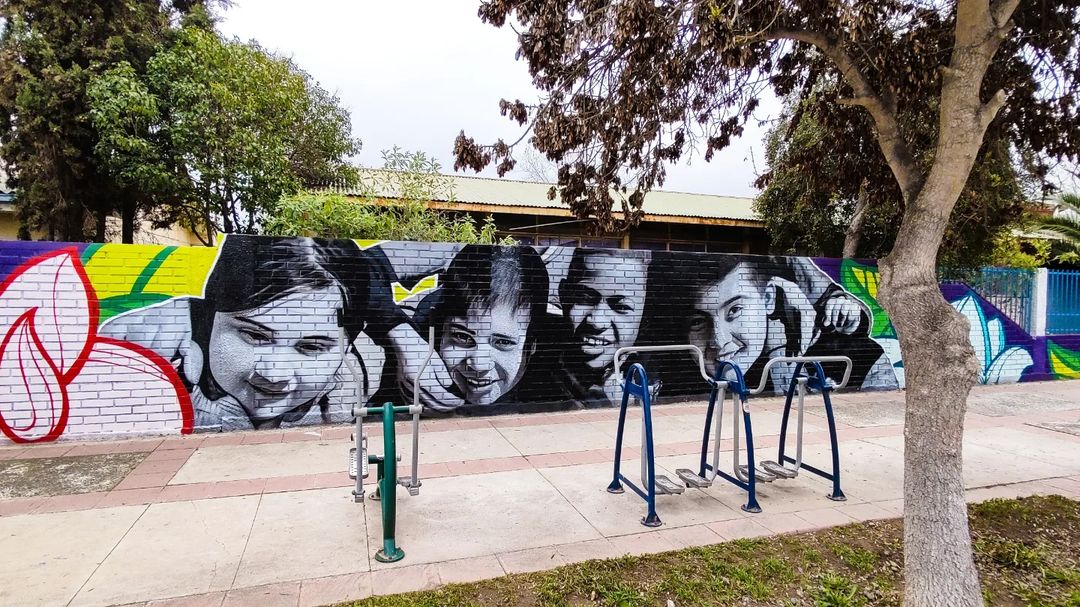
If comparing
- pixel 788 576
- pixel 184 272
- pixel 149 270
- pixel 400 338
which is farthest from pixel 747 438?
pixel 149 270

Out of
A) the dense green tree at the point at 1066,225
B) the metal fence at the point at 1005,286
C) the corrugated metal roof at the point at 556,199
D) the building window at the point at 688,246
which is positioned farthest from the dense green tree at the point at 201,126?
the dense green tree at the point at 1066,225

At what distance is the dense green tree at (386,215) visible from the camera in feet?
23.5

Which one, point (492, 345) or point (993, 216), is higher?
point (993, 216)

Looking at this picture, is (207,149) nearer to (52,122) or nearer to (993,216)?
(52,122)

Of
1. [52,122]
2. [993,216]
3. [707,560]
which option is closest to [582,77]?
[707,560]

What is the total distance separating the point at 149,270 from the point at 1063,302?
549 inches

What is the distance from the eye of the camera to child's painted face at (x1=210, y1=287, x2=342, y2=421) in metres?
6.34

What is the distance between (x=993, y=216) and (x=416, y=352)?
354 inches

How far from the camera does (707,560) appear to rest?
362cm

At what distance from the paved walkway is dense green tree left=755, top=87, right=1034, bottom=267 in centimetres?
282

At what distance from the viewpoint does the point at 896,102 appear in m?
4.48

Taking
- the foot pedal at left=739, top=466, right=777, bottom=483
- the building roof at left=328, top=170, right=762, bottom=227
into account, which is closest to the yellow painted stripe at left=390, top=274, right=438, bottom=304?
the foot pedal at left=739, top=466, right=777, bottom=483

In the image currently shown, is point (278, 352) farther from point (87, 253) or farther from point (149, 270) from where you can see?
point (87, 253)

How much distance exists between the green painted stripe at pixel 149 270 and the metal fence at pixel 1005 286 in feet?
36.5
